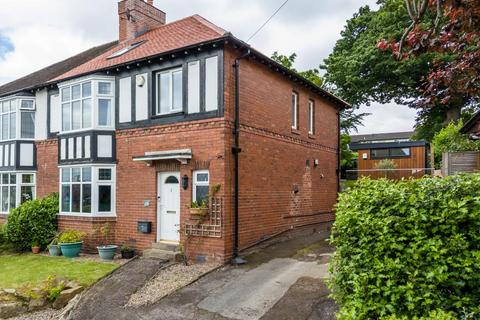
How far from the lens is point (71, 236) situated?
39.1 ft

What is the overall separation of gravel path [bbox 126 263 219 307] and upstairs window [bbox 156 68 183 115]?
454 centimetres

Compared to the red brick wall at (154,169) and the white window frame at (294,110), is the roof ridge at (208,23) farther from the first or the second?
the white window frame at (294,110)

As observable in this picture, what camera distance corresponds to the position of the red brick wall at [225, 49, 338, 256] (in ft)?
34.9

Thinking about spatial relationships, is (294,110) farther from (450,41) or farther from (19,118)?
(19,118)

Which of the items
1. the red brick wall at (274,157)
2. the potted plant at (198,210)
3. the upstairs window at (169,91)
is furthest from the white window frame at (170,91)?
the potted plant at (198,210)

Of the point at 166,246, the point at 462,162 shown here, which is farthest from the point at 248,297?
the point at 462,162

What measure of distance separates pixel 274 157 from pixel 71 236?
23.5 ft

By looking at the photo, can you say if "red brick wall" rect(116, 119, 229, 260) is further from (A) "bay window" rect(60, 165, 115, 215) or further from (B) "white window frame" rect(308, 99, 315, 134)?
(B) "white window frame" rect(308, 99, 315, 134)

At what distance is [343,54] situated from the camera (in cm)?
2511

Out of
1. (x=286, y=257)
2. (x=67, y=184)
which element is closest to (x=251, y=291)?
(x=286, y=257)

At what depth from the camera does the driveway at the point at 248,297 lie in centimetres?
675

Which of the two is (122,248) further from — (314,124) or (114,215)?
(314,124)

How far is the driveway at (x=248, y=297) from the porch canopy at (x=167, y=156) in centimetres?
324

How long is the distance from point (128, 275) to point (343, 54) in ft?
70.2
